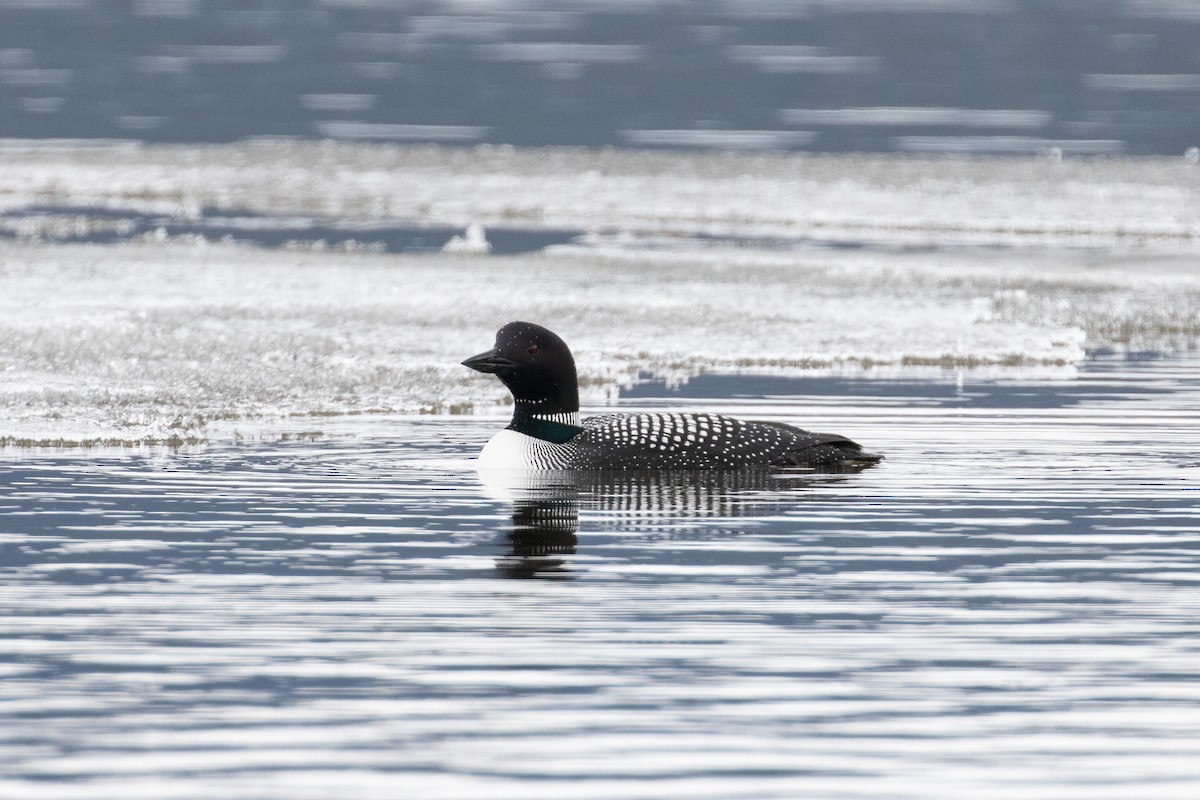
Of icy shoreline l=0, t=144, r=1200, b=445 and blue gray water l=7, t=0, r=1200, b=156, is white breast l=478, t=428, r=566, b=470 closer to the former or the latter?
icy shoreline l=0, t=144, r=1200, b=445

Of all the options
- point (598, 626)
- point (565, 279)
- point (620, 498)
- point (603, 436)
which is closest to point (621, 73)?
point (565, 279)

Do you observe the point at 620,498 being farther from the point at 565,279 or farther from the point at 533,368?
the point at 565,279

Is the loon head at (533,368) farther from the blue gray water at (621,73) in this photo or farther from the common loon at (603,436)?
the blue gray water at (621,73)

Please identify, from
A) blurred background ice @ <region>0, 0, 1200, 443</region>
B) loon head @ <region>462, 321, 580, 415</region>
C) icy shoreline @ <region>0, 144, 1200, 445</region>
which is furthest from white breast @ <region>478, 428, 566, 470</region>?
blurred background ice @ <region>0, 0, 1200, 443</region>

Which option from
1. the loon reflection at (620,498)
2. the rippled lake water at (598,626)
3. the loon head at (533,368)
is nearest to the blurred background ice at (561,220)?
the loon head at (533,368)

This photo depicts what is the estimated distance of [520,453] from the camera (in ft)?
31.9

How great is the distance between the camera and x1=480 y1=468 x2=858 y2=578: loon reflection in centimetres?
810

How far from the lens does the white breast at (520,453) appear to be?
9727 mm

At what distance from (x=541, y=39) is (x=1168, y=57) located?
13.9 metres

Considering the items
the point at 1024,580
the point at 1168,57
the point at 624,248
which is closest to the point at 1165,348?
the point at 624,248

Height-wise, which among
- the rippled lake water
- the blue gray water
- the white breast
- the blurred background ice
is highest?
the blue gray water

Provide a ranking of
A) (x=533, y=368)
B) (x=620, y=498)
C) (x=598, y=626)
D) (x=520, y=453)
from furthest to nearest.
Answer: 1. (x=533, y=368)
2. (x=520, y=453)
3. (x=620, y=498)
4. (x=598, y=626)

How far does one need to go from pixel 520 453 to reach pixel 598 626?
10.7 feet

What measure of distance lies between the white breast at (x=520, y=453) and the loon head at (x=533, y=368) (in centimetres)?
18
